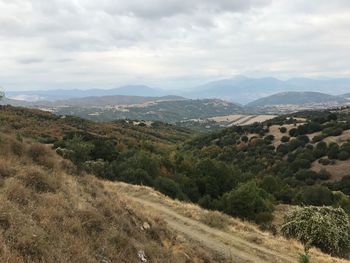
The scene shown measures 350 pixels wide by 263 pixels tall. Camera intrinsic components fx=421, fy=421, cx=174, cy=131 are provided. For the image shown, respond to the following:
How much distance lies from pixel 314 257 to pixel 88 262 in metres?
12.2

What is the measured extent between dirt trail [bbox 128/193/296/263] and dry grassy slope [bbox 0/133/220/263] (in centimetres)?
101

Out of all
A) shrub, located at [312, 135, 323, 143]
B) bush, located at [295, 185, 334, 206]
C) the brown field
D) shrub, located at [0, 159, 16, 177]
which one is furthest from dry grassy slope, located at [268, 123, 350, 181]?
shrub, located at [0, 159, 16, 177]

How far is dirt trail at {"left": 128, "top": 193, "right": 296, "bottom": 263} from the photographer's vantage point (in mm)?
16547

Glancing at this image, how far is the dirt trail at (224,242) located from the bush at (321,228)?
15.7 ft

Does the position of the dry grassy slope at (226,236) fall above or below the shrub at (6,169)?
below

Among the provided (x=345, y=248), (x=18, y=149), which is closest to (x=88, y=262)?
(x=18, y=149)

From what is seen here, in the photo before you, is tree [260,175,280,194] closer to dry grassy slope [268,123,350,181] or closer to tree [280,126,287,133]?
dry grassy slope [268,123,350,181]

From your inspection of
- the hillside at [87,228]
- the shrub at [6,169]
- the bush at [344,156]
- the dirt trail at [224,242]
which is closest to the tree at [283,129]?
the bush at [344,156]

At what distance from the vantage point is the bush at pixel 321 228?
22.0 m

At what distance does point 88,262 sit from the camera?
9391 millimetres

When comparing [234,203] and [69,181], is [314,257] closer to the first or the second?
[234,203]

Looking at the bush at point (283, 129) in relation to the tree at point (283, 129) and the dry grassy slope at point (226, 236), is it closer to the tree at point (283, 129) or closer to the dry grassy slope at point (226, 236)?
the tree at point (283, 129)

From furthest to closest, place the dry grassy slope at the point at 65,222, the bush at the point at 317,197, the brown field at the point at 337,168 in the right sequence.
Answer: the brown field at the point at 337,168, the bush at the point at 317,197, the dry grassy slope at the point at 65,222

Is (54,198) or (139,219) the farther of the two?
(139,219)
